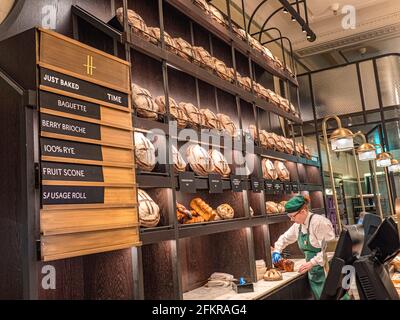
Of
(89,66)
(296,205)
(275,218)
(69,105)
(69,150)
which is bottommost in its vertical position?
(275,218)

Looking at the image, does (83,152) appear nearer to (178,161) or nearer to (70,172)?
(70,172)

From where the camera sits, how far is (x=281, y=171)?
4.28 m

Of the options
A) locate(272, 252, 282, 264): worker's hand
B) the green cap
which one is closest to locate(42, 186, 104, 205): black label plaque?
the green cap

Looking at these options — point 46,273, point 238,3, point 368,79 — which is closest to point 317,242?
point 46,273

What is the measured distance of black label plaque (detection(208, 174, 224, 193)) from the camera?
284cm

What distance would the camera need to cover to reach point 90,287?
2156 millimetres

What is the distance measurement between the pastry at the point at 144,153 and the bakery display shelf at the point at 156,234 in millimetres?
346

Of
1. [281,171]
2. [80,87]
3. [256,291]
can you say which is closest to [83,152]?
[80,87]

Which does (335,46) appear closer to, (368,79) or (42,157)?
(368,79)

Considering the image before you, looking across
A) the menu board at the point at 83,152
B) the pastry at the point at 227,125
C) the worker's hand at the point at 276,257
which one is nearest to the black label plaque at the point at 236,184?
the pastry at the point at 227,125

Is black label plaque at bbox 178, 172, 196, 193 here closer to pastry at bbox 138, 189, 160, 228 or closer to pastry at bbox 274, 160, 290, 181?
pastry at bbox 138, 189, 160, 228

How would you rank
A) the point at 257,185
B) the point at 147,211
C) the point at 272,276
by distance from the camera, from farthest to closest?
the point at 257,185
the point at 272,276
the point at 147,211

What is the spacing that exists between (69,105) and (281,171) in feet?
9.26

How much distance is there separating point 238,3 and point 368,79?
8.34 ft
